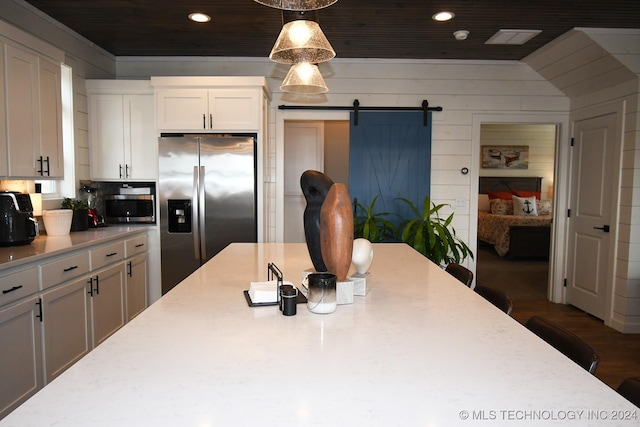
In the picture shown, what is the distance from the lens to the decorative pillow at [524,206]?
7692 millimetres

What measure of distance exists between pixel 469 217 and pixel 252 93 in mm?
2692

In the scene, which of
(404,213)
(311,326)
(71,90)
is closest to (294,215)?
(404,213)

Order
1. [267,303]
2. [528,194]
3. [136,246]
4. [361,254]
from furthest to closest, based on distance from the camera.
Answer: [528,194], [136,246], [361,254], [267,303]

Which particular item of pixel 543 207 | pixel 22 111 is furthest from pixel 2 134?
pixel 543 207

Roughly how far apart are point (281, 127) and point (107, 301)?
2446mm

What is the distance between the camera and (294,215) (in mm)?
6047

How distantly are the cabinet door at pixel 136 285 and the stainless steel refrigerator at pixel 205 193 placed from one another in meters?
0.27

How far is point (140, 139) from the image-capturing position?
159 inches

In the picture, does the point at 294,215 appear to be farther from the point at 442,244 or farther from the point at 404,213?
the point at 442,244

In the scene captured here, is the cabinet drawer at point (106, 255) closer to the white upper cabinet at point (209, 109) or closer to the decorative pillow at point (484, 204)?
the white upper cabinet at point (209, 109)

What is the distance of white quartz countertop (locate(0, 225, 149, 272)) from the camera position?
225 centimetres

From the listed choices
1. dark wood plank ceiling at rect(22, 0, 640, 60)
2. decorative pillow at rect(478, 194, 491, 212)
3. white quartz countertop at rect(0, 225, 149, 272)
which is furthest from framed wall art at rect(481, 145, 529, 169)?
white quartz countertop at rect(0, 225, 149, 272)

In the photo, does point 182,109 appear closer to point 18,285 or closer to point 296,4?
point 18,285

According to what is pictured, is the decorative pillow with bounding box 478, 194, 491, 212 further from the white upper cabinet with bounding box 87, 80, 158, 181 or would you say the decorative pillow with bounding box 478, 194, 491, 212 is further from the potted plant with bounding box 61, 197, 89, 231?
the potted plant with bounding box 61, 197, 89, 231
